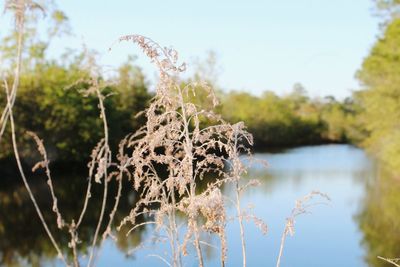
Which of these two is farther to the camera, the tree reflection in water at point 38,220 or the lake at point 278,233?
the tree reflection in water at point 38,220

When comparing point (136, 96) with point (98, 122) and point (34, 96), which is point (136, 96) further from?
point (34, 96)

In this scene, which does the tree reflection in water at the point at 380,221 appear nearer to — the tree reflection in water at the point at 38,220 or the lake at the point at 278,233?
the lake at the point at 278,233

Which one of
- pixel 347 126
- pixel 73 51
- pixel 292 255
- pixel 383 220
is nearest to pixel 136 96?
pixel 73 51

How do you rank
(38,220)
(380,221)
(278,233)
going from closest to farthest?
1. (278,233)
2. (380,221)
3. (38,220)

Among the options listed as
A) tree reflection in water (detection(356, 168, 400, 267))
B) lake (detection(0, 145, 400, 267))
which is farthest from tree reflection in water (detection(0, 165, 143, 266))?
tree reflection in water (detection(356, 168, 400, 267))

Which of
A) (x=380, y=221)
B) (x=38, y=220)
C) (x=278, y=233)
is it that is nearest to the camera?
(x=278, y=233)

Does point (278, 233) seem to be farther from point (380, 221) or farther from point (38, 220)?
point (38, 220)

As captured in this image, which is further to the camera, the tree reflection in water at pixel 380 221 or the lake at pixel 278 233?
the tree reflection in water at pixel 380 221

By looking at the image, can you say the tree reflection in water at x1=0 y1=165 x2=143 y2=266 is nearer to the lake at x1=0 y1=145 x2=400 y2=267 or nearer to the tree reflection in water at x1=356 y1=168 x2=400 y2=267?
the lake at x1=0 y1=145 x2=400 y2=267

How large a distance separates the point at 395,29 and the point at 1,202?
661 inches

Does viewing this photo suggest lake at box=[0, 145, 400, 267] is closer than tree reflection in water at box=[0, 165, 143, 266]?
Yes

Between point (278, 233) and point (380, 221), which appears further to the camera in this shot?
point (380, 221)

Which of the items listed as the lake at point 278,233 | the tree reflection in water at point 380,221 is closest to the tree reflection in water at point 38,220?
the lake at point 278,233

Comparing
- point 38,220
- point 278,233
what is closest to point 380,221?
point 278,233
